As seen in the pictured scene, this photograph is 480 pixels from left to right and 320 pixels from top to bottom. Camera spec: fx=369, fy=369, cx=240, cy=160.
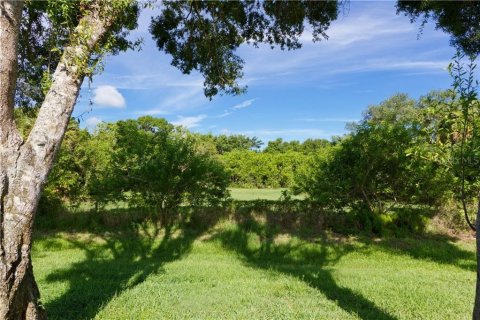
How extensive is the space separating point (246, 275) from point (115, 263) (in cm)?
273

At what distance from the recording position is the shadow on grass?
4.77 metres

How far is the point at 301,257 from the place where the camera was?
8.53 metres

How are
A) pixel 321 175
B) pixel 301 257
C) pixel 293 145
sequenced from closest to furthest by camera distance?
pixel 301 257, pixel 321 175, pixel 293 145

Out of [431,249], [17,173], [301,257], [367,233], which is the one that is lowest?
[301,257]

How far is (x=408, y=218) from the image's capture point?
1039cm

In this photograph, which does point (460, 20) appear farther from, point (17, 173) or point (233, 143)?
point (233, 143)

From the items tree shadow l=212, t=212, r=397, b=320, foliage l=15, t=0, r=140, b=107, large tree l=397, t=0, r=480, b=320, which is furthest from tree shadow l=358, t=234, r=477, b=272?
foliage l=15, t=0, r=140, b=107

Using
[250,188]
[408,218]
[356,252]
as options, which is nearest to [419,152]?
[356,252]

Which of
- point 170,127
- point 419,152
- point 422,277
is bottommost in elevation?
point 422,277

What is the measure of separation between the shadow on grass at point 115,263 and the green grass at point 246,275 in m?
0.02

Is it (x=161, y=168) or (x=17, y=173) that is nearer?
(x=17, y=173)

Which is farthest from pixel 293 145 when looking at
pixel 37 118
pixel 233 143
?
pixel 37 118

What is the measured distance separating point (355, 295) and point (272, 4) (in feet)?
19.9

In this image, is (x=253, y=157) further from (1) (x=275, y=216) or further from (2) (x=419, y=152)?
(2) (x=419, y=152)
